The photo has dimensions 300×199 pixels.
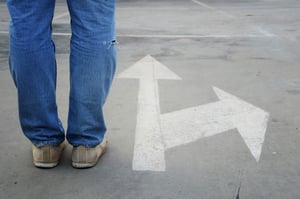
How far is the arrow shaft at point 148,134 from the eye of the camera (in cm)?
260

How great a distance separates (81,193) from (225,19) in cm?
679

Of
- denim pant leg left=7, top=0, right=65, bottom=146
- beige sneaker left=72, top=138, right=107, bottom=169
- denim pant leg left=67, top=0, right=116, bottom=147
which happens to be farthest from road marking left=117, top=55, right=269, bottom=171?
denim pant leg left=7, top=0, right=65, bottom=146

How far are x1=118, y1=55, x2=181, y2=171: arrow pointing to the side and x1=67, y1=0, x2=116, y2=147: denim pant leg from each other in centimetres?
31

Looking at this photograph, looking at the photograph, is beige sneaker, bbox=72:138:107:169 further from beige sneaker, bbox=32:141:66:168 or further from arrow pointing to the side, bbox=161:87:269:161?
arrow pointing to the side, bbox=161:87:269:161

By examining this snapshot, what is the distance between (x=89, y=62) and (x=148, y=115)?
1.08 meters

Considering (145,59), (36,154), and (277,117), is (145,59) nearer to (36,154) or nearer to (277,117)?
(277,117)

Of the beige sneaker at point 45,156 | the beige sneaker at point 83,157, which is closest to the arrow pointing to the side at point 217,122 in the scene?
the beige sneaker at point 83,157

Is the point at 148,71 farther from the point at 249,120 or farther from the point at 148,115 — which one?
the point at 249,120

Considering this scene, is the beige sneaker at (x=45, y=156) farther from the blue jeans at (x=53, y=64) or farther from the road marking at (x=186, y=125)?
the road marking at (x=186, y=125)

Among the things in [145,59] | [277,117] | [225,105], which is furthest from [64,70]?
[277,117]

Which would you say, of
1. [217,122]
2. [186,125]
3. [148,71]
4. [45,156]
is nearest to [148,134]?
[186,125]

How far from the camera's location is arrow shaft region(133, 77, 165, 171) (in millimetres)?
2598

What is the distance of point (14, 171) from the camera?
8.21 feet

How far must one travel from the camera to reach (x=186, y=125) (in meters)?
3.18
